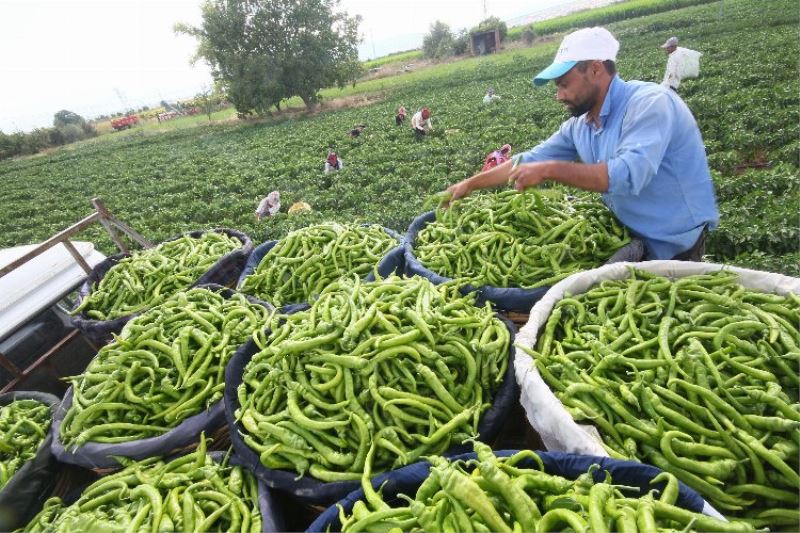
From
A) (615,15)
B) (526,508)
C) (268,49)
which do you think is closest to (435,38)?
(615,15)

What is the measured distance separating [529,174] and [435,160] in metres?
10.9

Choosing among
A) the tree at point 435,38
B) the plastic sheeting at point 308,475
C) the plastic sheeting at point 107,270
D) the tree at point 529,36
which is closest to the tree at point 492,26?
the tree at point 529,36

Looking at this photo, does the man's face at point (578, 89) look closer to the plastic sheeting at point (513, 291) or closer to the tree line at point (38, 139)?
the plastic sheeting at point (513, 291)

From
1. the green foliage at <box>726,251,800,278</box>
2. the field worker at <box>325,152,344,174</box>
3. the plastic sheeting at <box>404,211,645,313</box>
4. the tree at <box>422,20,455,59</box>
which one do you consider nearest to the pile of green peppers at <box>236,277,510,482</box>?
the plastic sheeting at <box>404,211,645,313</box>

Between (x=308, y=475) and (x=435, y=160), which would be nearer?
(x=308, y=475)

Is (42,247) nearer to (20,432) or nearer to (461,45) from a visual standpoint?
(20,432)

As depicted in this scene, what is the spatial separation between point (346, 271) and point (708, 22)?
37.8 m

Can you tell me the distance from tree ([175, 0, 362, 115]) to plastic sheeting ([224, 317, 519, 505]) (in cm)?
3537

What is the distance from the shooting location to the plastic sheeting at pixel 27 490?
9.60ft

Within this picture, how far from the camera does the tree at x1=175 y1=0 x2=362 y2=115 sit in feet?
110

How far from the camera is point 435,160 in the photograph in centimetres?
1379

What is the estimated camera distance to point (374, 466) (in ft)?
7.67

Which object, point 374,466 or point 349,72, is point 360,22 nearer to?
point 349,72

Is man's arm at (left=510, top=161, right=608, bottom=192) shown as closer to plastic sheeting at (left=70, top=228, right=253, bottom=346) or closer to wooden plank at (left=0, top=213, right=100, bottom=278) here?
plastic sheeting at (left=70, top=228, right=253, bottom=346)
